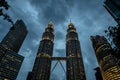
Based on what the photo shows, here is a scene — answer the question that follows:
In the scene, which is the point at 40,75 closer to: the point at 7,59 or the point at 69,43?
the point at 7,59

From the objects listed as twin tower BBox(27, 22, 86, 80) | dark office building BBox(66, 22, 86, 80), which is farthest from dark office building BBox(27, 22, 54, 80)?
dark office building BBox(66, 22, 86, 80)

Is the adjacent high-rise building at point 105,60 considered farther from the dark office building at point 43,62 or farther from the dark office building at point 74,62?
the dark office building at point 43,62

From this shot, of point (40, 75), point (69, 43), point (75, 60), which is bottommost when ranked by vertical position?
point (40, 75)

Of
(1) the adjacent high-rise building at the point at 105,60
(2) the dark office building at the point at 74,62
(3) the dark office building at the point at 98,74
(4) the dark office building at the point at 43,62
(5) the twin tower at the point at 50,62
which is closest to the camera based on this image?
(1) the adjacent high-rise building at the point at 105,60

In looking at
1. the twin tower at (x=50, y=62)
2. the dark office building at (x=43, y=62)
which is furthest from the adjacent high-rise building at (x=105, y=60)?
the dark office building at (x=43, y=62)

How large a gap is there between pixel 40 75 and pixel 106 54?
85.6 metres

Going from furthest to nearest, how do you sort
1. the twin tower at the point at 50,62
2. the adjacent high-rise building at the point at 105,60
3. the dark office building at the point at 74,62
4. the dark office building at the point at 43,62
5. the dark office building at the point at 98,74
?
the dark office building at the point at 98,74 < the dark office building at the point at 74,62 < the twin tower at the point at 50,62 < the dark office building at the point at 43,62 < the adjacent high-rise building at the point at 105,60

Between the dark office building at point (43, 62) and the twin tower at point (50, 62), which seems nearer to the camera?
the dark office building at point (43, 62)

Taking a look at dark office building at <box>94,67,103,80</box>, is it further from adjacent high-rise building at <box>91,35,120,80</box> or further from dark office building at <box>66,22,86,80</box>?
dark office building at <box>66,22,86,80</box>

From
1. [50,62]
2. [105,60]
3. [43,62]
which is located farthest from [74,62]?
[43,62]

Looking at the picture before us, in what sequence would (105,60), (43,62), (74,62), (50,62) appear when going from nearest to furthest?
(105,60) → (43,62) → (74,62) → (50,62)

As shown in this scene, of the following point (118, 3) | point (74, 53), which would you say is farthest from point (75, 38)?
point (118, 3)

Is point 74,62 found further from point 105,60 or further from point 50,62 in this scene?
point 105,60

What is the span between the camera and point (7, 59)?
147625 mm
